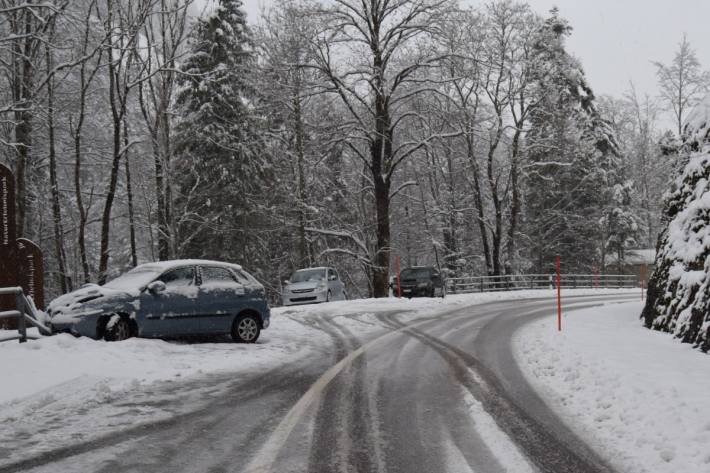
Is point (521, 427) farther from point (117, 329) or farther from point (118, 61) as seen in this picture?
point (118, 61)

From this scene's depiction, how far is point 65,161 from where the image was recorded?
88.7 feet

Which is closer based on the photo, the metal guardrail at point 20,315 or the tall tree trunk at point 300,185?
the metal guardrail at point 20,315

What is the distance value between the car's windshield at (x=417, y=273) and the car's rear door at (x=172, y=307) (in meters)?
18.6

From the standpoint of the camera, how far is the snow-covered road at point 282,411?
199 inches

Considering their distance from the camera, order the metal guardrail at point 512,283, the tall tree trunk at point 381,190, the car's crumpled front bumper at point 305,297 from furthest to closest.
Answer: the metal guardrail at point 512,283 → the tall tree trunk at point 381,190 → the car's crumpled front bumper at point 305,297

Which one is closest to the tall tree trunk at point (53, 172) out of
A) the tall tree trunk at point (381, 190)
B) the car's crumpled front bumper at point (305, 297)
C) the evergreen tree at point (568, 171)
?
the car's crumpled front bumper at point (305, 297)

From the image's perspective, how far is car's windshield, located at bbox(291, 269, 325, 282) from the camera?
75.7 ft

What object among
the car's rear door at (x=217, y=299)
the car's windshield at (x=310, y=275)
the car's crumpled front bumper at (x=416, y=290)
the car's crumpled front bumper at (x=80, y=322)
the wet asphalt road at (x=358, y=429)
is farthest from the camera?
the car's crumpled front bumper at (x=416, y=290)

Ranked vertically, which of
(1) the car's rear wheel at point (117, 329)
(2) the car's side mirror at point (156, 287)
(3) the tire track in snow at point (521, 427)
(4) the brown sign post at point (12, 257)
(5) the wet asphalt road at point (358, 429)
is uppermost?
(4) the brown sign post at point (12, 257)

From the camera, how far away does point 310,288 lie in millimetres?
22422

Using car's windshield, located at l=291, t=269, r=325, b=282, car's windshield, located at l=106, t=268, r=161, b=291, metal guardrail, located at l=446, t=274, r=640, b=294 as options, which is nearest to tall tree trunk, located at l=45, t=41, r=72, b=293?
car's windshield, located at l=291, t=269, r=325, b=282

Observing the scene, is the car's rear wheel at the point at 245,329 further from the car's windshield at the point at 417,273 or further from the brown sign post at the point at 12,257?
the car's windshield at the point at 417,273

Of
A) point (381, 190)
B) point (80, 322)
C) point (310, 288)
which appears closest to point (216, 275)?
point (80, 322)

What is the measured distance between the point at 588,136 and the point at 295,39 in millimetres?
27357
